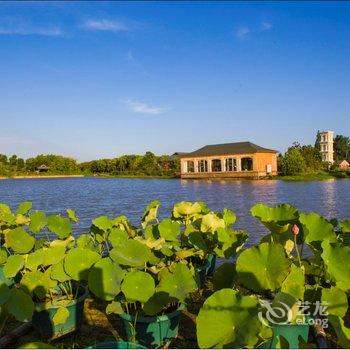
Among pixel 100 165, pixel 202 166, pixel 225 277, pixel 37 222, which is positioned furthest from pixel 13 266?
pixel 100 165

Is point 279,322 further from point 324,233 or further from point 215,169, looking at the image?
point 215,169

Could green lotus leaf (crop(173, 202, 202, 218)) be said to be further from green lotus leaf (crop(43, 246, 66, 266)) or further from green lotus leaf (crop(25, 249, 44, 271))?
green lotus leaf (crop(25, 249, 44, 271))

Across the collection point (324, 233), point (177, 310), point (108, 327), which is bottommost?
point (108, 327)

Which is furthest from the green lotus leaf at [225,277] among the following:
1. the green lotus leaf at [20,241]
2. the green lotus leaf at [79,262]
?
the green lotus leaf at [20,241]

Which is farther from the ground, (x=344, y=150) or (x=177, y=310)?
(x=344, y=150)

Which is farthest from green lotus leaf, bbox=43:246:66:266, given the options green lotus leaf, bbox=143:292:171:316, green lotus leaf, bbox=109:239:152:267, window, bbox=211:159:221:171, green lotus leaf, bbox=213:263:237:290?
window, bbox=211:159:221:171

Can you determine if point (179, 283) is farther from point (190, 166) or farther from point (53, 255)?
point (190, 166)

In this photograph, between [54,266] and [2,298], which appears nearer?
[2,298]

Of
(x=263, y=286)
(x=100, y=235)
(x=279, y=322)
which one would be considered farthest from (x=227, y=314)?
(x=100, y=235)

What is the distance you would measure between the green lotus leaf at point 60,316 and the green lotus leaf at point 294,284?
1810mm

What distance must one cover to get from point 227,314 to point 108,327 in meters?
2.02

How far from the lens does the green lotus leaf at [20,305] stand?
293cm

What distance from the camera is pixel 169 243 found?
4.67 meters

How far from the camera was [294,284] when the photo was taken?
2699mm
